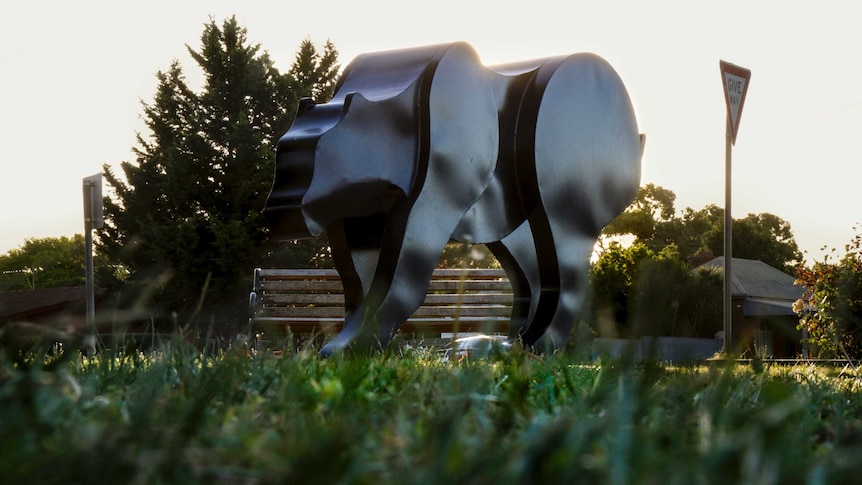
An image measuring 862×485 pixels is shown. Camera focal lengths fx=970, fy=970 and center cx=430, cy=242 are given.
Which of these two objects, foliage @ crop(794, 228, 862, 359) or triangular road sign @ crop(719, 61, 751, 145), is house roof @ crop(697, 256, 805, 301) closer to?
foliage @ crop(794, 228, 862, 359)

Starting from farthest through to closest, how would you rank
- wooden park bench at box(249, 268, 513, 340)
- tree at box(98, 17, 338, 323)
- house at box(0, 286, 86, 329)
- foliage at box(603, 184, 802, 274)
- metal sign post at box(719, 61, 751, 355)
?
foliage at box(603, 184, 802, 274) < tree at box(98, 17, 338, 323) < wooden park bench at box(249, 268, 513, 340) < metal sign post at box(719, 61, 751, 355) < house at box(0, 286, 86, 329)

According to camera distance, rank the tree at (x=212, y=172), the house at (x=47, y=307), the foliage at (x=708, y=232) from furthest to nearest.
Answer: the foliage at (x=708, y=232)
the tree at (x=212, y=172)
the house at (x=47, y=307)

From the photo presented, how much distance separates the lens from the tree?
28984 mm

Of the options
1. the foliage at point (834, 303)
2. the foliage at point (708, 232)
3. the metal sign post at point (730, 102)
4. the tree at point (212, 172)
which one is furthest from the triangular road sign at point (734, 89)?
the foliage at point (708, 232)

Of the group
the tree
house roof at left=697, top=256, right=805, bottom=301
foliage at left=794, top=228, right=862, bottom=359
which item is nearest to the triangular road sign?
foliage at left=794, top=228, right=862, bottom=359

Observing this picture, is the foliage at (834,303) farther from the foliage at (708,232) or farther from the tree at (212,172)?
the foliage at (708,232)

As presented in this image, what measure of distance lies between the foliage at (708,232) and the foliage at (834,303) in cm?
4327

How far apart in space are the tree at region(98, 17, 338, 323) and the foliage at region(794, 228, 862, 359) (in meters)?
18.2

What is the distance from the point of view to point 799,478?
3.67 ft

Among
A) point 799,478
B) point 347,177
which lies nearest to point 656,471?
point 799,478

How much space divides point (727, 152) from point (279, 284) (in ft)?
18.6

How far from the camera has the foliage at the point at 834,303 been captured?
41.5 feet

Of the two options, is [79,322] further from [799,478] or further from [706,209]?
[706,209]

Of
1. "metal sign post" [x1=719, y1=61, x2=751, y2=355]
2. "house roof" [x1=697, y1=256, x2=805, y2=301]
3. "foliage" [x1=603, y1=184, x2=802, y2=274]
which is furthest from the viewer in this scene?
"foliage" [x1=603, y1=184, x2=802, y2=274]
